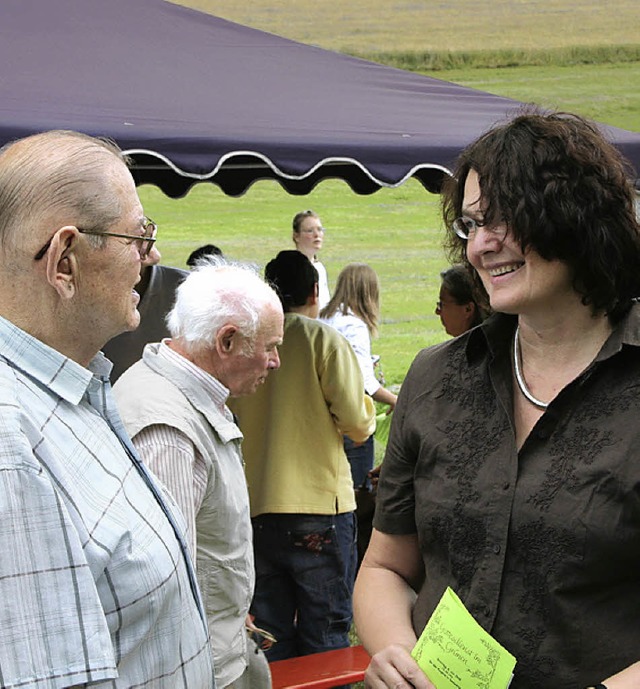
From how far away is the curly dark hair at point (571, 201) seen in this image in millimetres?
1579

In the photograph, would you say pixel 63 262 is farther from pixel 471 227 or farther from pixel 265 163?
pixel 265 163

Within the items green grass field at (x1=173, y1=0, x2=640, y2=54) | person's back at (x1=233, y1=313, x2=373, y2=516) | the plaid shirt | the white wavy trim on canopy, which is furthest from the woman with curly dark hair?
green grass field at (x1=173, y1=0, x2=640, y2=54)

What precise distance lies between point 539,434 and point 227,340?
1191 millimetres

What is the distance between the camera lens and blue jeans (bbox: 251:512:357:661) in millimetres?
3664

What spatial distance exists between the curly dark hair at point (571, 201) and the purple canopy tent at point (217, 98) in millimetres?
1932

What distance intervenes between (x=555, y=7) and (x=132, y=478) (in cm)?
2190

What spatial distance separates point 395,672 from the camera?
1.62m

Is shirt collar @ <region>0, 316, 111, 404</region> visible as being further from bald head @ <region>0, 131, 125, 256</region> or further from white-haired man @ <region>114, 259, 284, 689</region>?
white-haired man @ <region>114, 259, 284, 689</region>

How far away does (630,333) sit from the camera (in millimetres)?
1595

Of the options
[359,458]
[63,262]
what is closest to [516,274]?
[63,262]

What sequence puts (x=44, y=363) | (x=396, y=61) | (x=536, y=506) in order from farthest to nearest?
(x=396, y=61)
(x=536, y=506)
(x=44, y=363)

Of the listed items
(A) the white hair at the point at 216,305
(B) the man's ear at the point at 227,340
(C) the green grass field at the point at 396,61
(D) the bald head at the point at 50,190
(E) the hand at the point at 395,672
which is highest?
(D) the bald head at the point at 50,190

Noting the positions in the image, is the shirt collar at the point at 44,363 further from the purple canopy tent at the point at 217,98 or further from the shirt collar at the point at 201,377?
the purple canopy tent at the point at 217,98

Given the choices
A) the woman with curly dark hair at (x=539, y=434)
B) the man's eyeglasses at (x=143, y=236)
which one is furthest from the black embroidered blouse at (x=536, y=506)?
the man's eyeglasses at (x=143, y=236)
